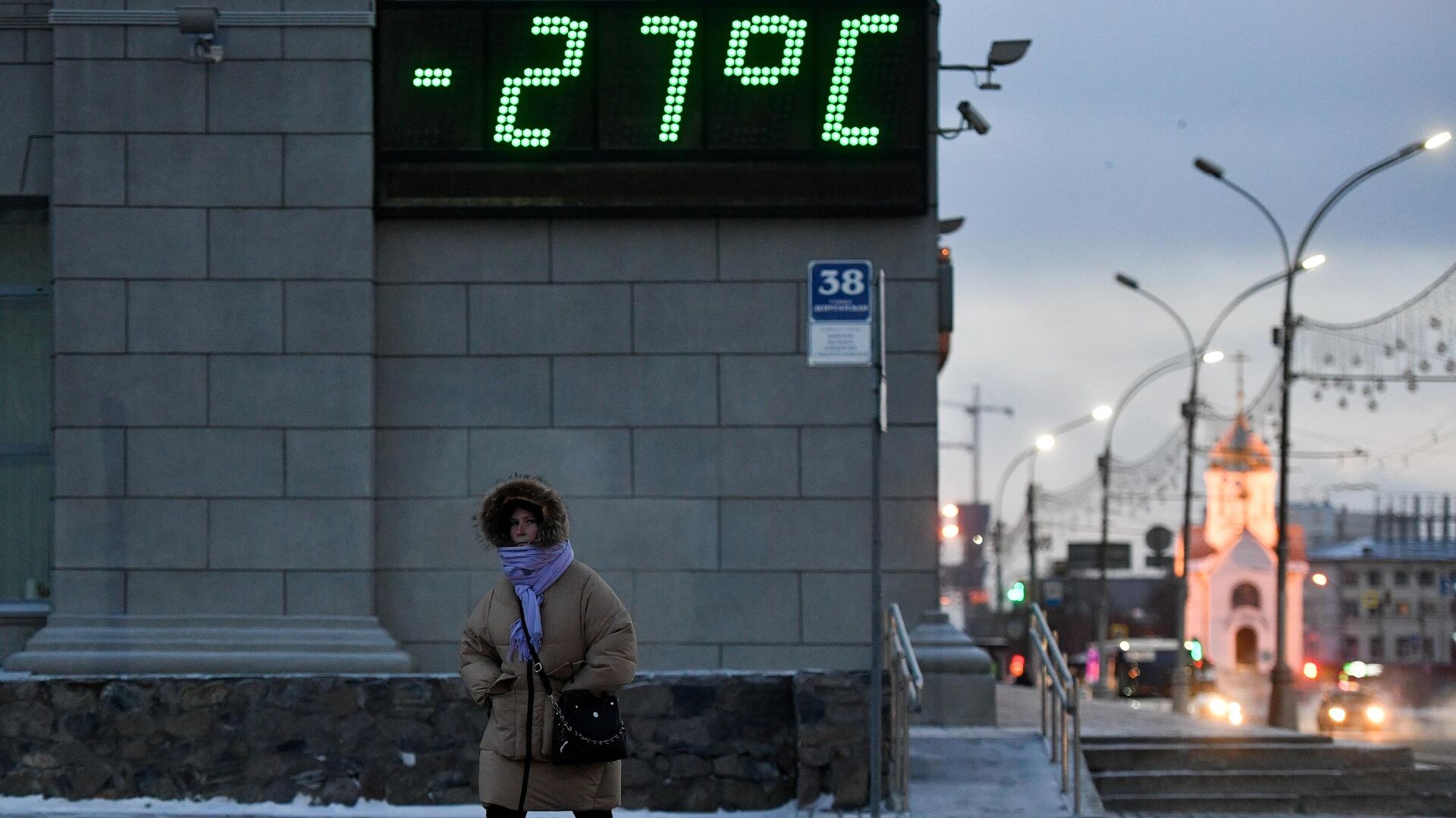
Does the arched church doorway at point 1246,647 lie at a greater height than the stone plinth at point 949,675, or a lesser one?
lesser

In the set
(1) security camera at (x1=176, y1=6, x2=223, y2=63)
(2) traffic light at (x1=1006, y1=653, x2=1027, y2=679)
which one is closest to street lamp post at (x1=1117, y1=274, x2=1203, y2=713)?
(2) traffic light at (x1=1006, y1=653, x2=1027, y2=679)

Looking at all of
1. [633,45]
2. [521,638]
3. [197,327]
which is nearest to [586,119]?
[633,45]

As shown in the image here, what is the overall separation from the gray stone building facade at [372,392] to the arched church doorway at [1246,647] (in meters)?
133

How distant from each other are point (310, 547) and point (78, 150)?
3262 millimetres

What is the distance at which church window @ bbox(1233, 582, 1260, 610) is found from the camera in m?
141

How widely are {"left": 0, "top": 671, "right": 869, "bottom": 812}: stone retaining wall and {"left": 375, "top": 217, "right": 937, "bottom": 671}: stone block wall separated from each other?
6.77ft

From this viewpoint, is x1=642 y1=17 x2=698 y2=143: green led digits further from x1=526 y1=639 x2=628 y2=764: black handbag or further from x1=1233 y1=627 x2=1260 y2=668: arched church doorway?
x1=1233 y1=627 x2=1260 y2=668: arched church doorway

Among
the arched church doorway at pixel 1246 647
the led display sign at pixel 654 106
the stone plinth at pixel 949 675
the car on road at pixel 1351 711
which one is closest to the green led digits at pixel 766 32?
the led display sign at pixel 654 106

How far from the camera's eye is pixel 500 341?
1447 centimetres

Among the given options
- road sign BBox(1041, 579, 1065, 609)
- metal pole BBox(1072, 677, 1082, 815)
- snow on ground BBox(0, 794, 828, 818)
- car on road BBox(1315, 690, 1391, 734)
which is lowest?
car on road BBox(1315, 690, 1391, 734)

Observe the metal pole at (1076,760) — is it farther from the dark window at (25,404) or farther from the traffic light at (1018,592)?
the traffic light at (1018,592)

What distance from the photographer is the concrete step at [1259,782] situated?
46.3 ft

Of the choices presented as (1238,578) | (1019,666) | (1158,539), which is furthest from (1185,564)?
(1238,578)

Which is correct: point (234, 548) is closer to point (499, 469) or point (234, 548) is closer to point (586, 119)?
point (499, 469)
